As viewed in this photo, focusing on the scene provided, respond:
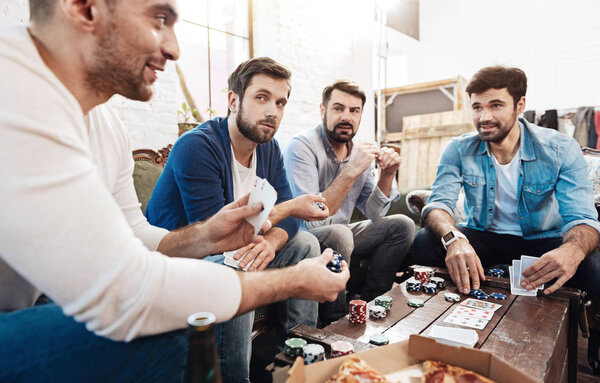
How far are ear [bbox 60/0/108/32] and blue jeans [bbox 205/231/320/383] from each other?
86 cm

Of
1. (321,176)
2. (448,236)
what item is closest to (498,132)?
(448,236)

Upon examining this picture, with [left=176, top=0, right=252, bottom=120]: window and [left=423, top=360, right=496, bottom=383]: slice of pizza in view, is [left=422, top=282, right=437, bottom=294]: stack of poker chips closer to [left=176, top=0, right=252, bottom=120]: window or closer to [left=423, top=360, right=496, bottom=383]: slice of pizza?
[left=423, top=360, right=496, bottom=383]: slice of pizza

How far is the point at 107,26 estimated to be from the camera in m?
0.75

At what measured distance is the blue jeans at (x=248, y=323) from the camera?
1.21 metres

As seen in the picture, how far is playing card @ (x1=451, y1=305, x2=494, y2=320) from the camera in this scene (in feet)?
3.94

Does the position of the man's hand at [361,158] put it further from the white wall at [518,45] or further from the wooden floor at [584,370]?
the white wall at [518,45]

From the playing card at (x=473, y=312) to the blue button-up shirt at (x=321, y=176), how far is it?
40.6 inches

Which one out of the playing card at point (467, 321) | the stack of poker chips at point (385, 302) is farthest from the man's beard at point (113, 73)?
the playing card at point (467, 321)

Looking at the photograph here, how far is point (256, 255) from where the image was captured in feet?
4.43

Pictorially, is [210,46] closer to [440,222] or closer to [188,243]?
[440,222]

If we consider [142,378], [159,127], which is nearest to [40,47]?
[142,378]

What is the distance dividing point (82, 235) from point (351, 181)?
1.66 metres

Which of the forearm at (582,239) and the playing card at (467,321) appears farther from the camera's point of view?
the forearm at (582,239)

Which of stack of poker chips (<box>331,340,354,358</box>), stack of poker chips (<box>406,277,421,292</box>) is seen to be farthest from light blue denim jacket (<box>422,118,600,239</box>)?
stack of poker chips (<box>331,340,354,358</box>)
